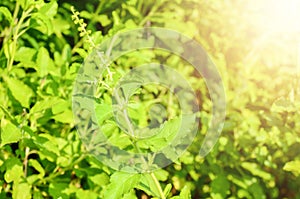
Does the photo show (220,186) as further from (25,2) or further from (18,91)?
(25,2)

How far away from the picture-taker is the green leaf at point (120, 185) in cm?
113

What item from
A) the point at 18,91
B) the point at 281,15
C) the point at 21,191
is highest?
the point at 281,15

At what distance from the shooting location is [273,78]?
2441 mm

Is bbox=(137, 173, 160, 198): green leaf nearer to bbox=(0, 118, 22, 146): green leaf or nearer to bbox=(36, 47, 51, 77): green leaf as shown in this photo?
bbox=(0, 118, 22, 146): green leaf

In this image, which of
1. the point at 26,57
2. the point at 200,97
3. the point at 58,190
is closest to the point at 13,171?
the point at 58,190

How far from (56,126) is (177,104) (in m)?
0.67

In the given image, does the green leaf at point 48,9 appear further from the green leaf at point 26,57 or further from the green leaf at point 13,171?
the green leaf at point 13,171

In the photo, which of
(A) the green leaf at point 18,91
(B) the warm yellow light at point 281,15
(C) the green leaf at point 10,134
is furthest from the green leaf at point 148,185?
(B) the warm yellow light at point 281,15

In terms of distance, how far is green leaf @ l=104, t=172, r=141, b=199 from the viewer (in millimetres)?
1133

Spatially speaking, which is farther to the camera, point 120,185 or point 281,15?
point 281,15

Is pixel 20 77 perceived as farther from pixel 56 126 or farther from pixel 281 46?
pixel 281 46

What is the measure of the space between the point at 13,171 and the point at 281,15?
1623mm

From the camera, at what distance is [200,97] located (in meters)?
2.50

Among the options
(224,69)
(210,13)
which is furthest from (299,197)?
(210,13)
